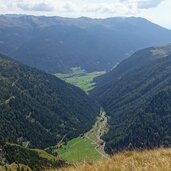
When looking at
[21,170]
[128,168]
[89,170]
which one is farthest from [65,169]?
[21,170]

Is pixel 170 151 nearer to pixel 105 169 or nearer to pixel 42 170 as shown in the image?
pixel 105 169

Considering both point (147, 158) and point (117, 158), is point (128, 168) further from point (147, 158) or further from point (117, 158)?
point (117, 158)

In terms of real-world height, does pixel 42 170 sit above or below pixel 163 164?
below

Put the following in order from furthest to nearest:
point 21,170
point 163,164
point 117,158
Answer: point 21,170 → point 117,158 → point 163,164

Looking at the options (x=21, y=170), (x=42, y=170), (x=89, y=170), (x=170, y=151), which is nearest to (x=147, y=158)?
(x=170, y=151)

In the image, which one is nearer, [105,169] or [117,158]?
[105,169]

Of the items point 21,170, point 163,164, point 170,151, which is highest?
point 163,164

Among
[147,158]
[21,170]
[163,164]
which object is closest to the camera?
[163,164]
